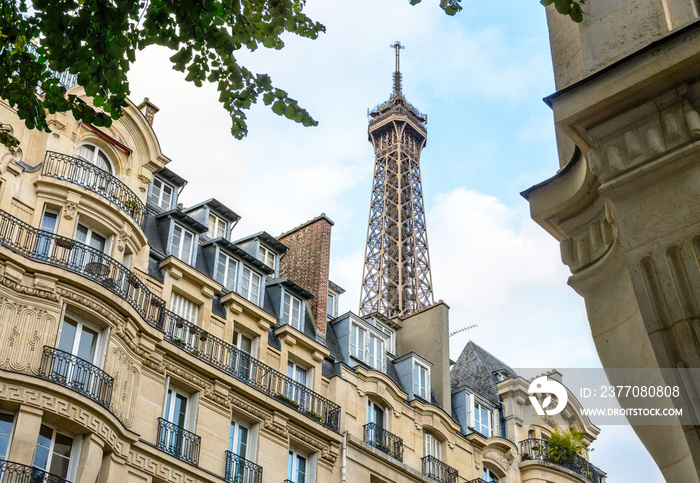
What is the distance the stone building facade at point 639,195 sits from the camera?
7.23 metres

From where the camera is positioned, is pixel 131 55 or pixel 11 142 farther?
pixel 11 142

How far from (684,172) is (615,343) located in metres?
1.51

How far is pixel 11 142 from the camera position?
1117 cm

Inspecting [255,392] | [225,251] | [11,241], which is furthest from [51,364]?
[225,251]

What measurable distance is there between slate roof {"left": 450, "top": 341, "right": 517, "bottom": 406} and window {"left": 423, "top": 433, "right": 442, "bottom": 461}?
5171 millimetres

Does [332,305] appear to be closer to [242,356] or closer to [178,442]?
[242,356]

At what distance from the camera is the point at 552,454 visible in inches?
1252

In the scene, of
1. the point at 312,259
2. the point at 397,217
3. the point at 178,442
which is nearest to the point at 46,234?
the point at 178,442

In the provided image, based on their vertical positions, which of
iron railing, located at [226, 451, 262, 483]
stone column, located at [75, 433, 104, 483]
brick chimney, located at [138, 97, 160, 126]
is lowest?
stone column, located at [75, 433, 104, 483]

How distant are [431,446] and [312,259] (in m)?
6.65

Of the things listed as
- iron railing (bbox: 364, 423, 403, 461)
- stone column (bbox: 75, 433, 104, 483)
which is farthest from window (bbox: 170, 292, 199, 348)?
iron railing (bbox: 364, 423, 403, 461)

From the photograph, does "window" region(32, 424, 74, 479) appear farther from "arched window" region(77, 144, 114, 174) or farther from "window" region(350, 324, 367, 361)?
"window" region(350, 324, 367, 361)

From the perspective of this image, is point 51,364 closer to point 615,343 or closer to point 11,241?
point 11,241

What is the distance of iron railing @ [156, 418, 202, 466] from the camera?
2142 cm
